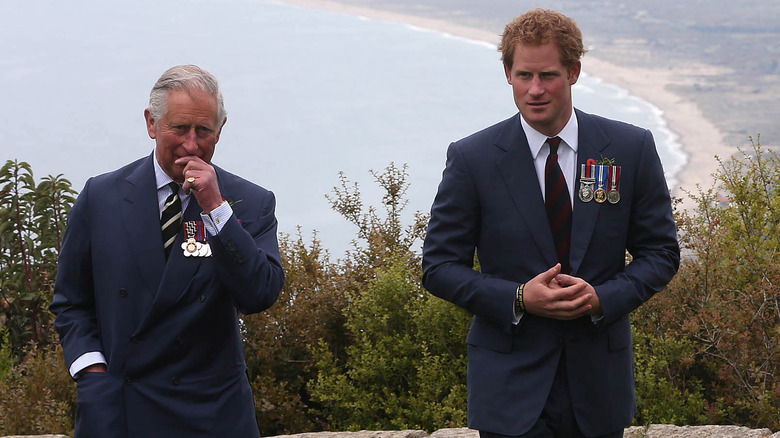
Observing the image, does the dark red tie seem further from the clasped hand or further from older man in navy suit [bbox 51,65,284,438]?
older man in navy suit [bbox 51,65,284,438]

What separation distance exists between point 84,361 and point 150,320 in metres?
0.22

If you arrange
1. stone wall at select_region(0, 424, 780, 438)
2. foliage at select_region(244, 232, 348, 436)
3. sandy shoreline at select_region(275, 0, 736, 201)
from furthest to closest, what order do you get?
sandy shoreline at select_region(275, 0, 736, 201) → foliage at select_region(244, 232, 348, 436) → stone wall at select_region(0, 424, 780, 438)

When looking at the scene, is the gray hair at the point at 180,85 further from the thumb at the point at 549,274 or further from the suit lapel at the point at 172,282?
the thumb at the point at 549,274

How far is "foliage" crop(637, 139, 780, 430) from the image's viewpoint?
5094 mm

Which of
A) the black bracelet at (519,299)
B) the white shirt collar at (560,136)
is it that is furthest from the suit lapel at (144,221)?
the white shirt collar at (560,136)

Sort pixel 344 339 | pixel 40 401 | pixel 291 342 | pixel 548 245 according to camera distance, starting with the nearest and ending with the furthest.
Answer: pixel 548 245
pixel 40 401
pixel 291 342
pixel 344 339

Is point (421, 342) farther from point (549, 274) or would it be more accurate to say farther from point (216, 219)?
point (216, 219)

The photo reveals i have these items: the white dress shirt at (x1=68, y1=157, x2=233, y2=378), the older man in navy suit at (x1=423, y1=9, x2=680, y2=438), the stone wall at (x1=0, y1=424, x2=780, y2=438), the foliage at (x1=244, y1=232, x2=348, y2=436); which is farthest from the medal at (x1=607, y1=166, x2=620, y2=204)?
the foliage at (x1=244, y1=232, x2=348, y2=436)

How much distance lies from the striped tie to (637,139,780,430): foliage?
2.87 meters

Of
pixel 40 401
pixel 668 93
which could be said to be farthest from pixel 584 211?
pixel 668 93

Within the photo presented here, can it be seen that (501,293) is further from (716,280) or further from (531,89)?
(716,280)

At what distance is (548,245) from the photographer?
313 cm

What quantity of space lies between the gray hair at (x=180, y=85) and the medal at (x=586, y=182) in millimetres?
A: 1078

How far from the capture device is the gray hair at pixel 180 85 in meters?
2.94
